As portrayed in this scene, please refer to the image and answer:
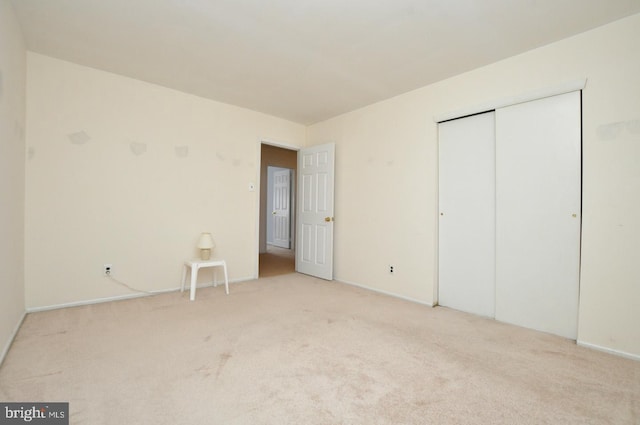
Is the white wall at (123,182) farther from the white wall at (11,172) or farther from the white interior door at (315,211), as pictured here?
the white interior door at (315,211)

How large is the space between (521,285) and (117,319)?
3.70 metres

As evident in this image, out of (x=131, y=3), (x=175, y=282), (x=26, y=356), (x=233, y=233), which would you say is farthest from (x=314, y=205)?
(x=26, y=356)

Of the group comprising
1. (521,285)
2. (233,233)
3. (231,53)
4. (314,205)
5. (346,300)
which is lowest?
(346,300)

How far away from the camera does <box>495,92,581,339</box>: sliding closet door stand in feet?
7.96

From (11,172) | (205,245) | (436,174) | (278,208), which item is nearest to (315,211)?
(205,245)

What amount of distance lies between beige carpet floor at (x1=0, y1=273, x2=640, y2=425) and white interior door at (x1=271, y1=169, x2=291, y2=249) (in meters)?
5.04

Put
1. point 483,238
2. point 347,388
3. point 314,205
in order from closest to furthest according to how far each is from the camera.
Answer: point 347,388
point 483,238
point 314,205

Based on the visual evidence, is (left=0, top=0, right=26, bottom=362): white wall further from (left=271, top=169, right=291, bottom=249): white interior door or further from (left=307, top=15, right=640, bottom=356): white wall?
(left=271, top=169, right=291, bottom=249): white interior door

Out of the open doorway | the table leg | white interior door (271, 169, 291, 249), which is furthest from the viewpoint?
white interior door (271, 169, 291, 249)

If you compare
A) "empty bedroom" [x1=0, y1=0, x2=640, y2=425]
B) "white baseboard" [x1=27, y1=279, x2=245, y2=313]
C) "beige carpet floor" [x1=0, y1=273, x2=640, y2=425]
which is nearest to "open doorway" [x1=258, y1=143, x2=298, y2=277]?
"white baseboard" [x1=27, y1=279, x2=245, y2=313]

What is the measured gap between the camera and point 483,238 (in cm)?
299

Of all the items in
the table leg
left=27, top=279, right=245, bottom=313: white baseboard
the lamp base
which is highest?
the lamp base

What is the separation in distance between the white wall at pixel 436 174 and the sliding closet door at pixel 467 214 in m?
0.12

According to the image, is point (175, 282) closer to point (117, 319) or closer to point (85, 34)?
point (117, 319)
